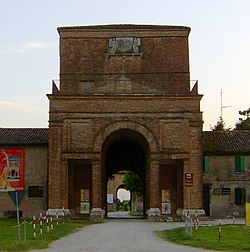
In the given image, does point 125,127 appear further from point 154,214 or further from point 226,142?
point 226,142

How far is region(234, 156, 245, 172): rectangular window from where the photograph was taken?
51812 millimetres

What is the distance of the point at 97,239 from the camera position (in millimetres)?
28172

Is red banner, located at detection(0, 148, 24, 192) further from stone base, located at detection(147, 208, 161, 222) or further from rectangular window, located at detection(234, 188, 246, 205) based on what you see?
rectangular window, located at detection(234, 188, 246, 205)

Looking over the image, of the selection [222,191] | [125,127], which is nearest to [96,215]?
[125,127]

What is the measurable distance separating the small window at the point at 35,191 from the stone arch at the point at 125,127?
7.13 m

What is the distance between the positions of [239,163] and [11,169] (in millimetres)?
18535

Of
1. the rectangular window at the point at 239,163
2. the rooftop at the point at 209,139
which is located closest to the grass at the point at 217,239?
the rectangular window at the point at 239,163

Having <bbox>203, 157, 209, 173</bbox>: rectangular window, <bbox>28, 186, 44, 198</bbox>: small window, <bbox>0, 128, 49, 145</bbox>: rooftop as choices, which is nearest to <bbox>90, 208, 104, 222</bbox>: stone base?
<bbox>28, 186, 44, 198</bbox>: small window

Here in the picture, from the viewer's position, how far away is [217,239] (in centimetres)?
2788

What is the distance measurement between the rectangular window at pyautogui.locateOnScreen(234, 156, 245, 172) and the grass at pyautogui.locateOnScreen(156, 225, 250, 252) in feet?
58.8

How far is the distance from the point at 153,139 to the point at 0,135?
563 inches

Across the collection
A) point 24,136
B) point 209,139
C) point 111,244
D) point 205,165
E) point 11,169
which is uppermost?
point 24,136

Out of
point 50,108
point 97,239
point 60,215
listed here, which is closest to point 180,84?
point 50,108

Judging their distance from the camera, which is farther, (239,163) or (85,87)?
(239,163)
